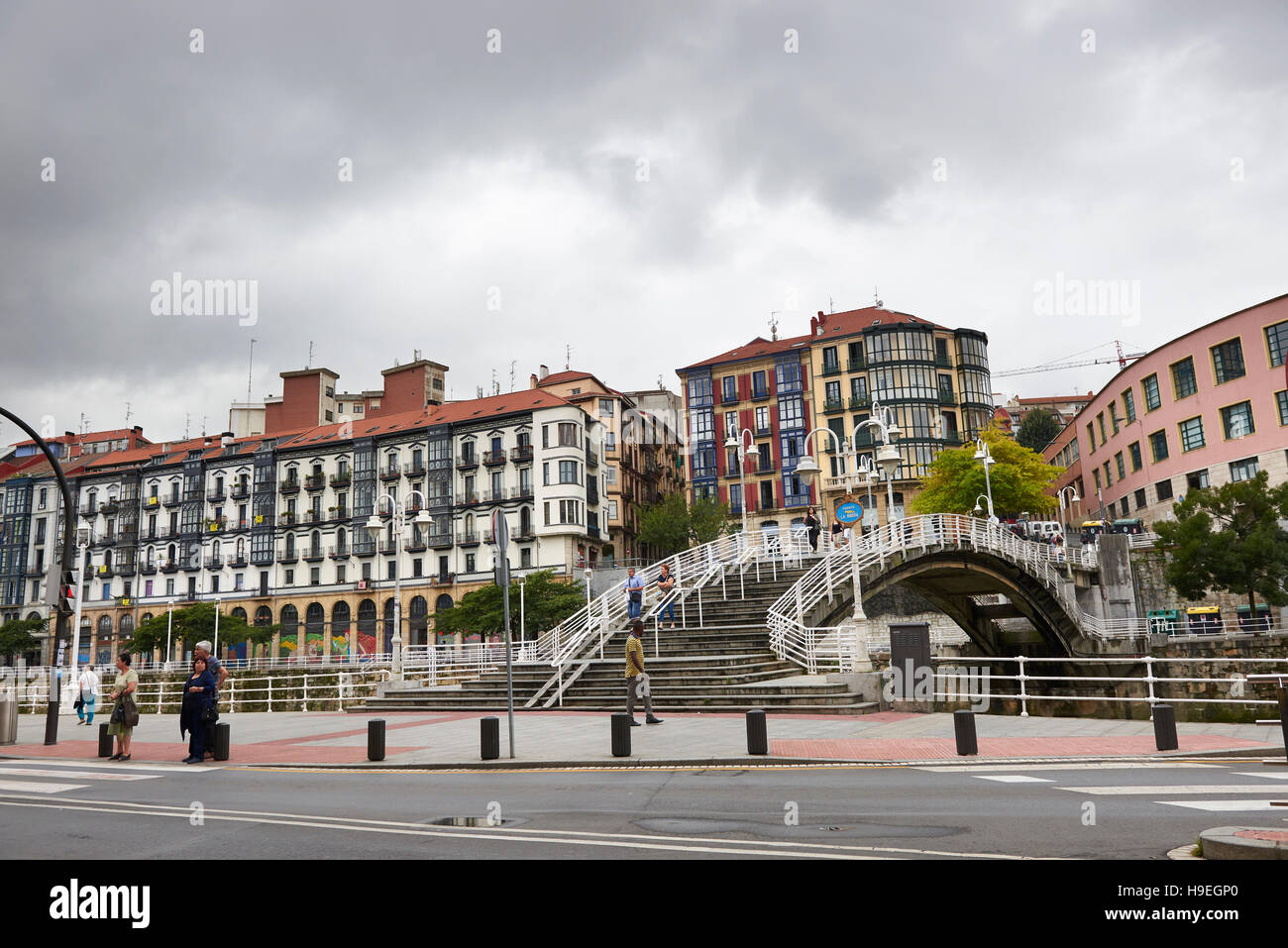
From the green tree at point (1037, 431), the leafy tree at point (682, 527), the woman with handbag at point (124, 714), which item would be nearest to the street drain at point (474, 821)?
the woman with handbag at point (124, 714)

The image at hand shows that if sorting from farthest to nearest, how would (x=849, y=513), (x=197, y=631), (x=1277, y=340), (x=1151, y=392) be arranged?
(x=197, y=631) < (x=1151, y=392) < (x=1277, y=340) < (x=849, y=513)

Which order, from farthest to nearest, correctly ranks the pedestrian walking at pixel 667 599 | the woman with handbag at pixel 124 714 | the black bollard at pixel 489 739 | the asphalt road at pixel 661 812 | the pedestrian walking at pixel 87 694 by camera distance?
the pedestrian walking at pixel 667 599
the pedestrian walking at pixel 87 694
the woman with handbag at pixel 124 714
the black bollard at pixel 489 739
the asphalt road at pixel 661 812

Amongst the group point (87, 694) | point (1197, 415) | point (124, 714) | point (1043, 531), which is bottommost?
point (87, 694)

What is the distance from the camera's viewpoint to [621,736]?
40.6 ft

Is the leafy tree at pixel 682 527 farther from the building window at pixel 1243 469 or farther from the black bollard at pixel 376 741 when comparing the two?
the black bollard at pixel 376 741

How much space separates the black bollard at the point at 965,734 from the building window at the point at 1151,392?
176 feet

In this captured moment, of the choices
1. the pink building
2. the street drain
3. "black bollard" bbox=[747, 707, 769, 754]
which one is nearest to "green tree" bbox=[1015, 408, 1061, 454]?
the pink building

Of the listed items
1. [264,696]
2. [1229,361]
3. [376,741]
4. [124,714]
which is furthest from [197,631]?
[1229,361]

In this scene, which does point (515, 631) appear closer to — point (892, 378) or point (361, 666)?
point (361, 666)

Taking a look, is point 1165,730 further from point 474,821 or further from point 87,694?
point 87,694

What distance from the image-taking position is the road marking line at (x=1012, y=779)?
385 inches

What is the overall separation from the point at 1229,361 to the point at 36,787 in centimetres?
5733
